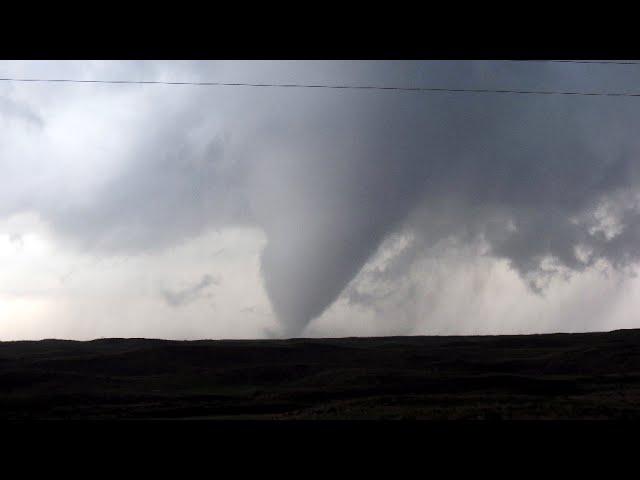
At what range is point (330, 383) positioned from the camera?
99.1ft

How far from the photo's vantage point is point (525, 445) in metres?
3.28

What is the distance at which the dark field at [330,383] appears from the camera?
1920cm

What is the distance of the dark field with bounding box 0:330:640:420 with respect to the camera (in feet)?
63.0

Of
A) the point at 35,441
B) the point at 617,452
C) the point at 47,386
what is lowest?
the point at 617,452
